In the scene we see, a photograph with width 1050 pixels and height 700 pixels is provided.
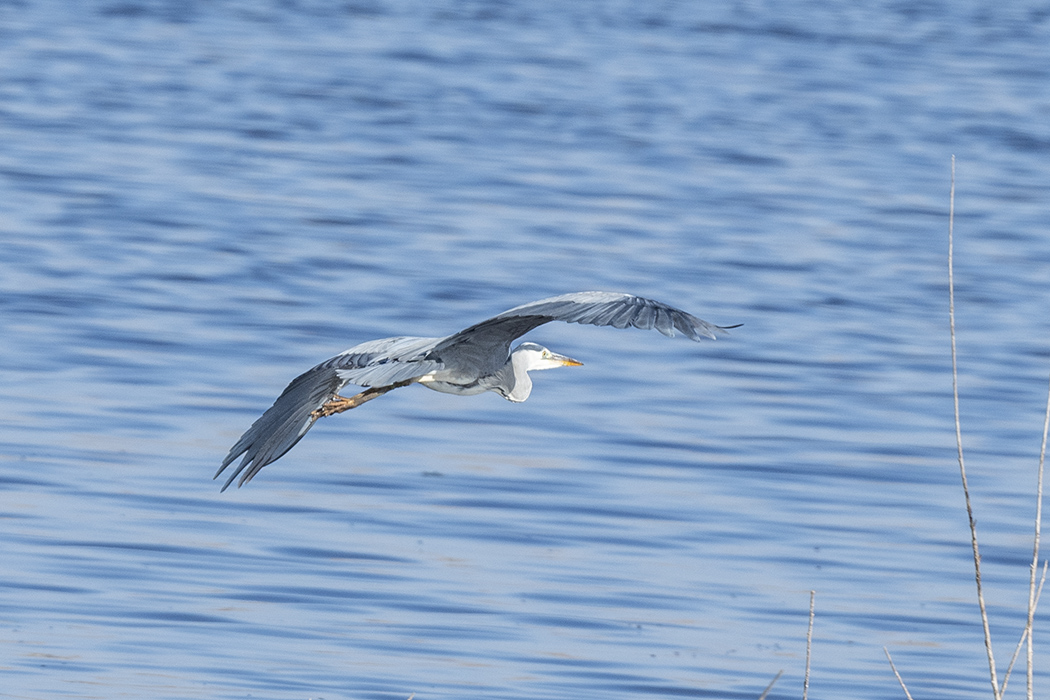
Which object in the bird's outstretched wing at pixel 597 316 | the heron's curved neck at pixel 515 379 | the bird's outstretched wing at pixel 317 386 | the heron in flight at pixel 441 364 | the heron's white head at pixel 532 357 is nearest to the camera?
the bird's outstretched wing at pixel 597 316

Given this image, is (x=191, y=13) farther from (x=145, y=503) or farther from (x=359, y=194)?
(x=145, y=503)

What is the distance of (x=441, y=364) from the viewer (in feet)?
18.8

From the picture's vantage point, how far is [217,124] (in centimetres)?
2095

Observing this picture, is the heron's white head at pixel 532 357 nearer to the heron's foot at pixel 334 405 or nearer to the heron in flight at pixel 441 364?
the heron in flight at pixel 441 364

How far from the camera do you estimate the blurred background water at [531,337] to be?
8.38 m

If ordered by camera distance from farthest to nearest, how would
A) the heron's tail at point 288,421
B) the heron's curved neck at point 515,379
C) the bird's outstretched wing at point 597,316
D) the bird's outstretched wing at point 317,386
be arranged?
the heron's curved neck at point 515,379
the heron's tail at point 288,421
the bird's outstretched wing at point 317,386
the bird's outstretched wing at point 597,316

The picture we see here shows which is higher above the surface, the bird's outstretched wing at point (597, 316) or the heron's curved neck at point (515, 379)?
the bird's outstretched wing at point (597, 316)

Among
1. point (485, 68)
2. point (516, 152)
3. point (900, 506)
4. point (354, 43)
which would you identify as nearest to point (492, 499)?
point (900, 506)

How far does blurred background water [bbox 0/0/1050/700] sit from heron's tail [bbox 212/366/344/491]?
1882 millimetres

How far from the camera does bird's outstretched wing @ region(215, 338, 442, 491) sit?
18.1 feet

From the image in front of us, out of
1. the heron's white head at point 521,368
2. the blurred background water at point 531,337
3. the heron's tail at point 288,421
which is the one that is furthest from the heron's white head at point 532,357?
the blurred background water at point 531,337

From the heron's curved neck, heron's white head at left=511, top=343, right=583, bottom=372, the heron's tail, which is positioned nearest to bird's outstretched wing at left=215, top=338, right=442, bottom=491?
the heron's tail

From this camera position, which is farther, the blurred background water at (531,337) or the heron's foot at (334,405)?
the blurred background water at (531,337)

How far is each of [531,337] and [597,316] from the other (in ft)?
29.0
